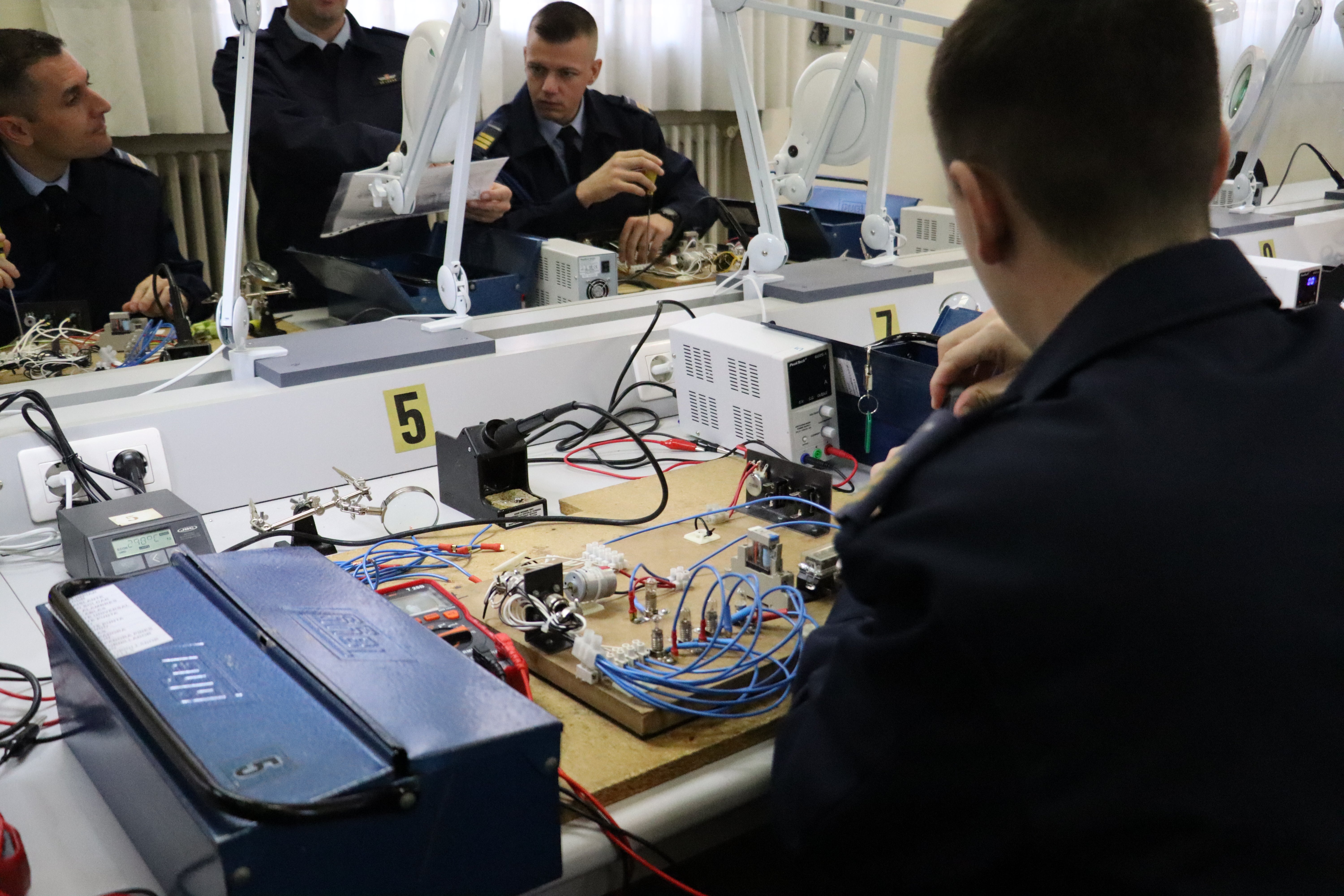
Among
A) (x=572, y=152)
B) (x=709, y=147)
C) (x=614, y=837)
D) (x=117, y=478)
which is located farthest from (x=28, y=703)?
(x=709, y=147)

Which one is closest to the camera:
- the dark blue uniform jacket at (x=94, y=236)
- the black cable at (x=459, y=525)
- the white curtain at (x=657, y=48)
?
the black cable at (x=459, y=525)

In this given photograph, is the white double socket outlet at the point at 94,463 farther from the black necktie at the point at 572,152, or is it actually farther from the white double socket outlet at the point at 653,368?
the black necktie at the point at 572,152

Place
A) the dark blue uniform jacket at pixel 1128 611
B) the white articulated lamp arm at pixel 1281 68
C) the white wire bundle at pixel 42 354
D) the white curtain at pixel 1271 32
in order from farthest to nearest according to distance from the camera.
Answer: the white curtain at pixel 1271 32
the white articulated lamp arm at pixel 1281 68
the white wire bundle at pixel 42 354
the dark blue uniform jacket at pixel 1128 611

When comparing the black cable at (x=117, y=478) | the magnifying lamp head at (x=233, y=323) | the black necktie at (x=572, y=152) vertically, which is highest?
the black necktie at (x=572, y=152)

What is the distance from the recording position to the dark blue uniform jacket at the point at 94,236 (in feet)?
8.55

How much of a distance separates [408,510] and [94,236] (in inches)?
69.6

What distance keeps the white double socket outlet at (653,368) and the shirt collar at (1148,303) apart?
113cm

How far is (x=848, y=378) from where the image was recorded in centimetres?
155

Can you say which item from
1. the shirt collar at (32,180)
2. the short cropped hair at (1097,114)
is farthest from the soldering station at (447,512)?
the shirt collar at (32,180)

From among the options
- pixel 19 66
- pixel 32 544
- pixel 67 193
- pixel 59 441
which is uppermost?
pixel 19 66

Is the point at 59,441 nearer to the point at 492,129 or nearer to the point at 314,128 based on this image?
the point at 314,128

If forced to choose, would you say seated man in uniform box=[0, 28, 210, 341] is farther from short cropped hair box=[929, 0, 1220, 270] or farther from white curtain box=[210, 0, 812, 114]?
short cropped hair box=[929, 0, 1220, 270]

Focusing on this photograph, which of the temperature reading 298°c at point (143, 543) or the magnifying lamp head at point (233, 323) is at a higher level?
the magnifying lamp head at point (233, 323)

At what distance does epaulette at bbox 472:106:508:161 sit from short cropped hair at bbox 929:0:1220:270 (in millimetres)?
2390
